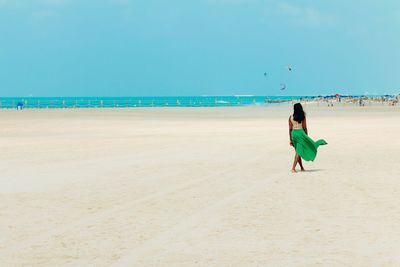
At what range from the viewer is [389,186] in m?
11.5

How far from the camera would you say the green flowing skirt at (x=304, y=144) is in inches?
543

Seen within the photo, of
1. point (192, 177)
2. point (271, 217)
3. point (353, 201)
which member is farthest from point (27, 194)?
point (353, 201)

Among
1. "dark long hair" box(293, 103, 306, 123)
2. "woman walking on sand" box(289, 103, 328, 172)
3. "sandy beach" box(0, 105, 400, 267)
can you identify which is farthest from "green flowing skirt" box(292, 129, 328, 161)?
"sandy beach" box(0, 105, 400, 267)

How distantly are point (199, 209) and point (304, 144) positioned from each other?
5053 millimetres

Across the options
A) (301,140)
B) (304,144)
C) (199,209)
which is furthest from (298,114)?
(199,209)

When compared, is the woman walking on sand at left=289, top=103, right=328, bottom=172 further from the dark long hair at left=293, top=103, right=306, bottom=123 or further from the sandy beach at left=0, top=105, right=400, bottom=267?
the sandy beach at left=0, top=105, right=400, bottom=267

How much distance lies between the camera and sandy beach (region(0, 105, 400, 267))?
6.85 m

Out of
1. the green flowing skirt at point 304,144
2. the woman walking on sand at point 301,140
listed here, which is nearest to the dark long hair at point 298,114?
the woman walking on sand at point 301,140

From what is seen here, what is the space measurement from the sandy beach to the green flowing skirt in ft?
1.29

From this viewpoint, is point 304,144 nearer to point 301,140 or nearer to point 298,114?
point 301,140

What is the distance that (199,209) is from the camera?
9445 mm

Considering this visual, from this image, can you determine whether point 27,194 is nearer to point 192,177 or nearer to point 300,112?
point 192,177

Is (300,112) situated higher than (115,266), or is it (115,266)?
(300,112)

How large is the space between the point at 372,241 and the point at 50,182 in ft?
23.3
